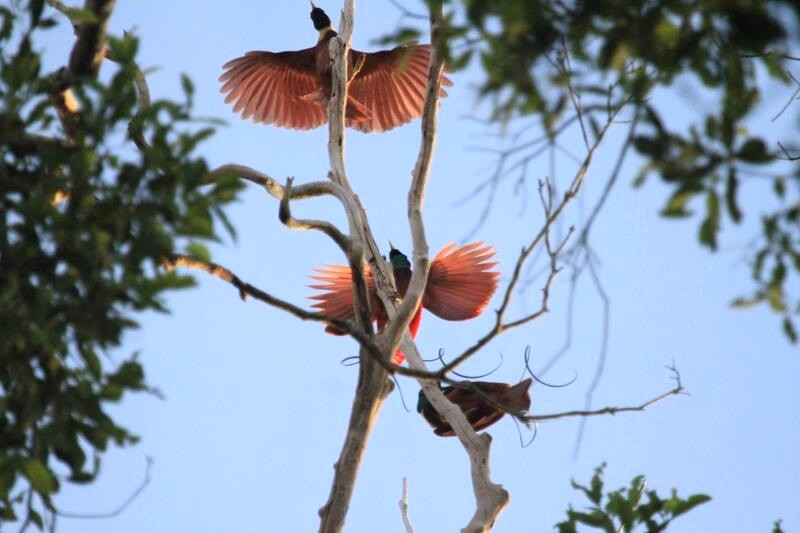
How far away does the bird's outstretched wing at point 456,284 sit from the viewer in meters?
5.37

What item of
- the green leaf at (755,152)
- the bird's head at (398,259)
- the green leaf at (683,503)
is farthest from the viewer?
the bird's head at (398,259)

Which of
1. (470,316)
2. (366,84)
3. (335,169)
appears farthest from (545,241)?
(366,84)

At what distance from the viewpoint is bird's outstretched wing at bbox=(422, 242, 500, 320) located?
537cm

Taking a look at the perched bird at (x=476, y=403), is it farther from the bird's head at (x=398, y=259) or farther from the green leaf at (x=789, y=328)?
the green leaf at (x=789, y=328)

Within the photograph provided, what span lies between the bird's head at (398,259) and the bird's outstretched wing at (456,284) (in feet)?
0.59

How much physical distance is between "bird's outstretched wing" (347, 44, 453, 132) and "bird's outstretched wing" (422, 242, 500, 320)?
1.49 meters

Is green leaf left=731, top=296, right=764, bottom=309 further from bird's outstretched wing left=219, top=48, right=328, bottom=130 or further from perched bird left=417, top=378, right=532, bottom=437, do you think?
bird's outstretched wing left=219, top=48, right=328, bottom=130

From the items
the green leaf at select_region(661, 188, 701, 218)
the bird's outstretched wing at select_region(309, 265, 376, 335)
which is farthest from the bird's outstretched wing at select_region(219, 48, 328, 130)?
the green leaf at select_region(661, 188, 701, 218)

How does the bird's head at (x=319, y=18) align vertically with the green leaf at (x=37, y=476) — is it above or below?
above

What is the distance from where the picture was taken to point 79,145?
2.50 metres

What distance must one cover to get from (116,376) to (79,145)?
Answer: 519 mm

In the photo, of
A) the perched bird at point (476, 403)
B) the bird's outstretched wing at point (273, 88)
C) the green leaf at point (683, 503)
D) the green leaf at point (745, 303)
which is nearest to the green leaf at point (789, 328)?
the green leaf at point (745, 303)

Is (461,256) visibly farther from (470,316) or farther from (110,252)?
(110,252)

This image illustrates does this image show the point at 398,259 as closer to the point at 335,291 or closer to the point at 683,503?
the point at 335,291
